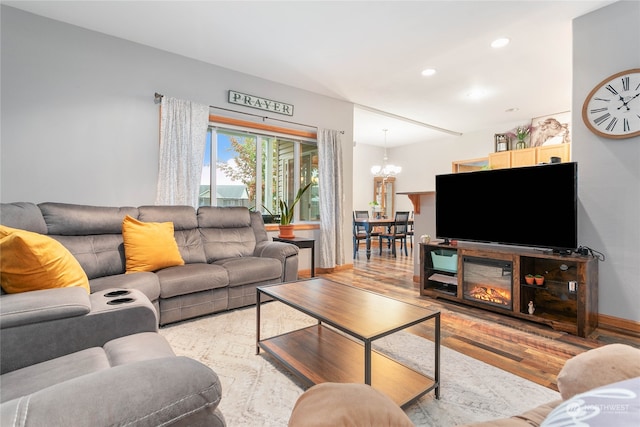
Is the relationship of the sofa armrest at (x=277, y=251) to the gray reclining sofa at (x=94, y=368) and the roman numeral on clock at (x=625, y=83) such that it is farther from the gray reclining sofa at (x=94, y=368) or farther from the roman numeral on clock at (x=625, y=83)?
the roman numeral on clock at (x=625, y=83)

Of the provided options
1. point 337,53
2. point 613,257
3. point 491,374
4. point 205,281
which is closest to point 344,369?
point 491,374

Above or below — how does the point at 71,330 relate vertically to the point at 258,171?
below

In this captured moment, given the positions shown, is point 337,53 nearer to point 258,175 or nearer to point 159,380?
point 258,175

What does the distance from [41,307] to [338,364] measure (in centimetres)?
145

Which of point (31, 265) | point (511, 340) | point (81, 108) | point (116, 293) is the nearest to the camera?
point (31, 265)

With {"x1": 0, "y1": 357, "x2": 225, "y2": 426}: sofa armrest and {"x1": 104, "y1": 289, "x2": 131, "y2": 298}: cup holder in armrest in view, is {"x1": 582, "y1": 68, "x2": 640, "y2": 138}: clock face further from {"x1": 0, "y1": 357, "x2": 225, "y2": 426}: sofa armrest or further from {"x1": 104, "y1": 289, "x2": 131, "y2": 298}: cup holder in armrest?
{"x1": 104, "y1": 289, "x2": 131, "y2": 298}: cup holder in armrest

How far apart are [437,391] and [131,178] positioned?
345 centimetres

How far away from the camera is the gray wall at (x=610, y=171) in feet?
8.09

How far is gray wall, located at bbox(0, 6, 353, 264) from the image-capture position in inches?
105

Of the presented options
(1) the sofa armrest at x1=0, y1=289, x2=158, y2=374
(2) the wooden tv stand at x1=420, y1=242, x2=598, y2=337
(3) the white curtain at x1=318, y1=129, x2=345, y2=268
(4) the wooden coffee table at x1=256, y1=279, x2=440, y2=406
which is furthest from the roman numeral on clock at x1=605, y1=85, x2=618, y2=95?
(1) the sofa armrest at x1=0, y1=289, x2=158, y2=374

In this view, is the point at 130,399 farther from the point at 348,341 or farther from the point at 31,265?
the point at 348,341

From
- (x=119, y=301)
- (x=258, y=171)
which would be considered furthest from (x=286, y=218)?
(x=119, y=301)

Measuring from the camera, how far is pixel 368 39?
10.3ft

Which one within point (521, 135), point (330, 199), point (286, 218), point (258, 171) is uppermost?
point (521, 135)
